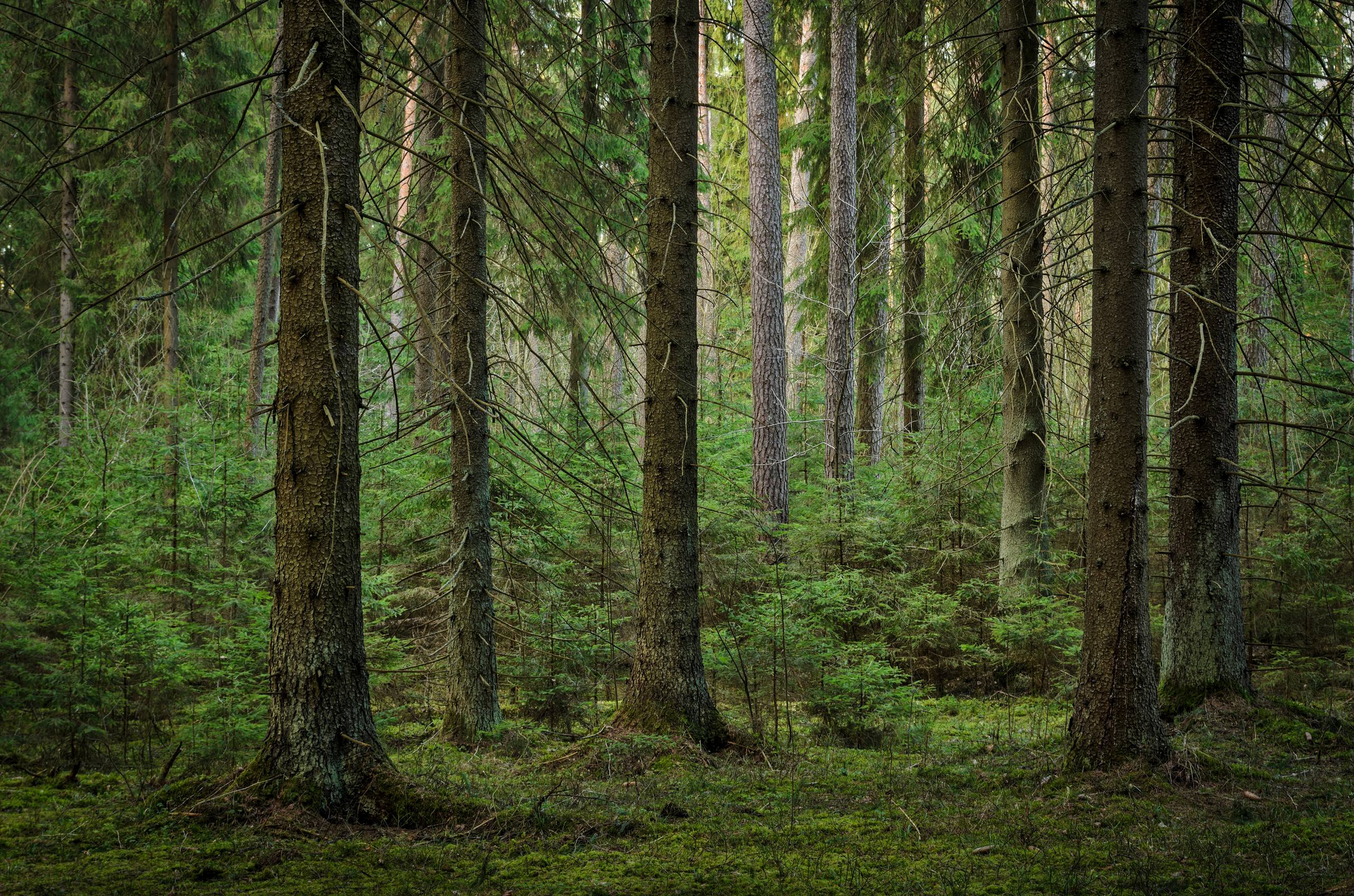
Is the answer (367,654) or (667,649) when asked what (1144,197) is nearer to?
(667,649)

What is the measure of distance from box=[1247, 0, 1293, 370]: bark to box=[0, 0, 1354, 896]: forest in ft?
0.52

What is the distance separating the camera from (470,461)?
21.0 feet

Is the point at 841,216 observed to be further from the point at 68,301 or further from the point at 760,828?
the point at 68,301

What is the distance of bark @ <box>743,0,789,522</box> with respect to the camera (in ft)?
43.1

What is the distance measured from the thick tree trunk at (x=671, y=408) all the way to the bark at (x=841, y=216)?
761 centimetres

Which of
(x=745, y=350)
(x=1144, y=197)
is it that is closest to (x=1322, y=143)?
(x=1144, y=197)

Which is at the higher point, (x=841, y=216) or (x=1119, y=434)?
(x=841, y=216)

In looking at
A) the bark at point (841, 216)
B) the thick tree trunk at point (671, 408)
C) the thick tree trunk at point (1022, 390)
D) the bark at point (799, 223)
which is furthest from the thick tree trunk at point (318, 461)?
the bark at point (799, 223)

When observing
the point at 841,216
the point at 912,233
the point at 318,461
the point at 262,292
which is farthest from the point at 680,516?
the point at 262,292

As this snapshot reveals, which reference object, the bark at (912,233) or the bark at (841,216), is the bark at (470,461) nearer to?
the bark at (912,233)

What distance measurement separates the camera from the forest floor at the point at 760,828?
3.31m

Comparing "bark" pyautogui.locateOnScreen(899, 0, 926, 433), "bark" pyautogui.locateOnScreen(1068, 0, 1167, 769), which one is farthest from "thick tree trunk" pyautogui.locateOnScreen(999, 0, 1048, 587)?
"bark" pyautogui.locateOnScreen(1068, 0, 1167, 769)

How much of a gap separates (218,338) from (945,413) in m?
16.3

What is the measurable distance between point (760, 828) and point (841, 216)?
37.0 ft
